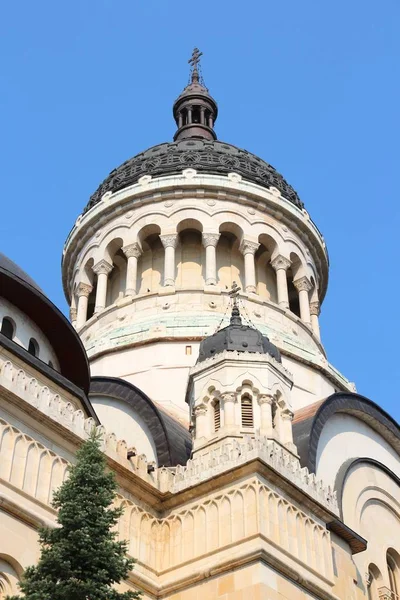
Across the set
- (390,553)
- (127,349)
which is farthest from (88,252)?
(390,553)

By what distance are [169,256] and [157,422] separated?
10429 mm

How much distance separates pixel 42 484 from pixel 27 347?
4842 mm

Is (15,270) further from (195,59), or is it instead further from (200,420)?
(195,59)

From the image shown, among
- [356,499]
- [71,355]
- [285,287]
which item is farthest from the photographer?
[285,287]

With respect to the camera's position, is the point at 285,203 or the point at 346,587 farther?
the point at 285,203

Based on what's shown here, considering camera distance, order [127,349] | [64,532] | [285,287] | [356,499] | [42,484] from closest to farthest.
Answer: [64,532] → [42,484] → [356,499] → [127,349] → [285,287]

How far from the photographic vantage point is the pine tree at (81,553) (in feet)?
40.2

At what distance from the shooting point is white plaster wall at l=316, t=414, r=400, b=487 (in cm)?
2388

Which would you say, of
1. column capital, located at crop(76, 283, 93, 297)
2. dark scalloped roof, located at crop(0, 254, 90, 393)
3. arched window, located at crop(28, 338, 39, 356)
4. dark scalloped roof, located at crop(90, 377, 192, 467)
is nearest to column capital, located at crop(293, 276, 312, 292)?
column capital, located at crop(76, 283, 93, 297)

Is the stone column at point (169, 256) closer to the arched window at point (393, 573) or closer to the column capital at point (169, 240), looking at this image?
the column capital at point (169, 240)

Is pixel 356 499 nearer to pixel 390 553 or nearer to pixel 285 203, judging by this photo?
pixel 390 553

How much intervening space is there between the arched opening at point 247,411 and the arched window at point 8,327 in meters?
4.94

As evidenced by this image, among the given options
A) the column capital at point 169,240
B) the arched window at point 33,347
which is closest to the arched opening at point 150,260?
the column capital at point 169,240

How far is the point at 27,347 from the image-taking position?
21.2 metres
